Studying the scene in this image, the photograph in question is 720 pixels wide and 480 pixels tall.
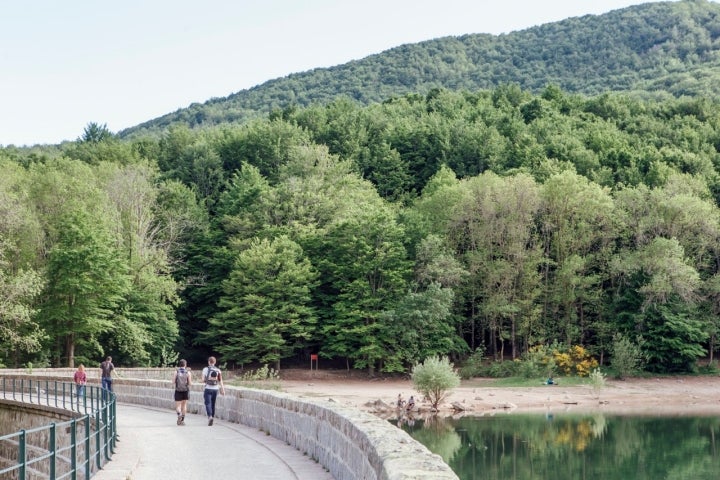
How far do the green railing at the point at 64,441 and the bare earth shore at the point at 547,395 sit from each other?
75.9ft

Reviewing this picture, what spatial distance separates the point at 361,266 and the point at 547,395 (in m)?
16.3

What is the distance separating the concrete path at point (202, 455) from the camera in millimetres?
17000

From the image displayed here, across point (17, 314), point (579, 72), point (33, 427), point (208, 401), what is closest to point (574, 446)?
point (208, 401)

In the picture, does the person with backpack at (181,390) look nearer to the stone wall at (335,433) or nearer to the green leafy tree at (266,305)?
the stone wall at (335,433)

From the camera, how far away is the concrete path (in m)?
17.0

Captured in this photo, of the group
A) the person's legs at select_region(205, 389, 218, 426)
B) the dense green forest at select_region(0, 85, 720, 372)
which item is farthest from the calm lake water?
the dense green forest at select_region(0, 85, 720, 372)

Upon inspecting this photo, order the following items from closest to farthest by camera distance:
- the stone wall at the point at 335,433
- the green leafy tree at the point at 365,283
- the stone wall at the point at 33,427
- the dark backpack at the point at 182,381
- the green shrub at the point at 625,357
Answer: the stone wall at the point at 335,433
the dark backpack at the point at 182,381
the stone wall at the point at 33,427
the green shrub at the point at 625,357
the green leafy tree at the point at 365,283

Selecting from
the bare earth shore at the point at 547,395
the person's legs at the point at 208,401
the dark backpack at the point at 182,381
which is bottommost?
the bare earth shore at the point at 547,395

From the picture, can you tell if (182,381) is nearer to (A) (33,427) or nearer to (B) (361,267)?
(A) (33,427)

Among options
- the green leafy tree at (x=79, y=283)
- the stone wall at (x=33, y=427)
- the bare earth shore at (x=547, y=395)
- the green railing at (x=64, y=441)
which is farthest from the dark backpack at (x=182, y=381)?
the green leafy tree at (x=79, y=283)

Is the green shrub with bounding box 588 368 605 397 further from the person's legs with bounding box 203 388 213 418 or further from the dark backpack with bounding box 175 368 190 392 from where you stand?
the dark backpack with bounding box 175 368 190 392

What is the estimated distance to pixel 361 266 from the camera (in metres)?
68.4

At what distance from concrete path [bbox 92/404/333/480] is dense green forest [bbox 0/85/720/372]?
→ 104 feet

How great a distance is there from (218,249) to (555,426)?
3456 cm
